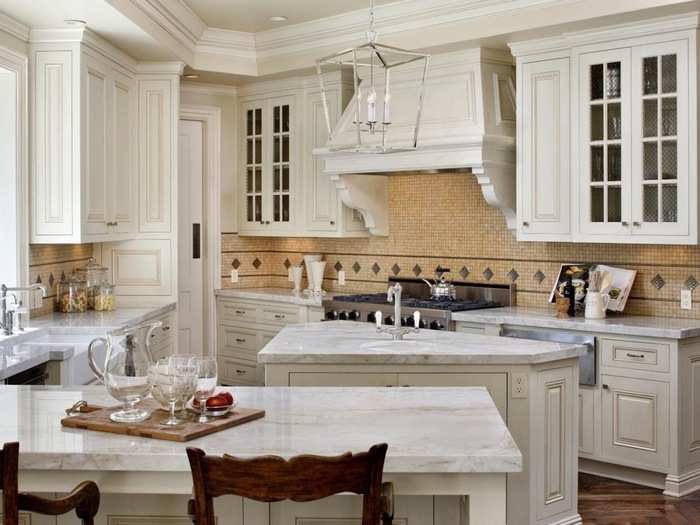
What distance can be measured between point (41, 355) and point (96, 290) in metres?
1.80

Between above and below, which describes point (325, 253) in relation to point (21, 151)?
below

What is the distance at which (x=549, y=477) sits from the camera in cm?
381

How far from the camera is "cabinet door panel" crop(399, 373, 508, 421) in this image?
148 inches

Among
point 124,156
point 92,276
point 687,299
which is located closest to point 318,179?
point 124,156

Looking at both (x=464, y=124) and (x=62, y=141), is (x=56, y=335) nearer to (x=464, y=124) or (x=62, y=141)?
(x=62, y=141)

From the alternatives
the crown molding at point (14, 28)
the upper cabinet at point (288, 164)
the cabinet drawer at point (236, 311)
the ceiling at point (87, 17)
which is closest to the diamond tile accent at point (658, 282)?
the upper cabinet at point (288, 164)

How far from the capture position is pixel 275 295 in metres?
6.85

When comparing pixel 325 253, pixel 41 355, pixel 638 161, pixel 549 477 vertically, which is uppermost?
pixel 638 161

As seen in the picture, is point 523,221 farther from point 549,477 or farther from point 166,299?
point 166,299

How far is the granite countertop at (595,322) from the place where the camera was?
4.71m

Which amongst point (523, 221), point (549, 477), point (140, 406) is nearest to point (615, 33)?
point (523, 221)

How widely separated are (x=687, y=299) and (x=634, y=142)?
3.29 ft

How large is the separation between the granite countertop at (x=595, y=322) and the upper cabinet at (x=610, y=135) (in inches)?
18.6

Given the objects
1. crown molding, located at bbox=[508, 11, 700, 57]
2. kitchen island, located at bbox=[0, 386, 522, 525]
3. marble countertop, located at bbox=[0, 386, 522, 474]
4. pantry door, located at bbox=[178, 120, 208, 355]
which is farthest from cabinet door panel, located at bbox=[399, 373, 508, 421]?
pantry door, located at bbox=[178, 120, 208, 355]
